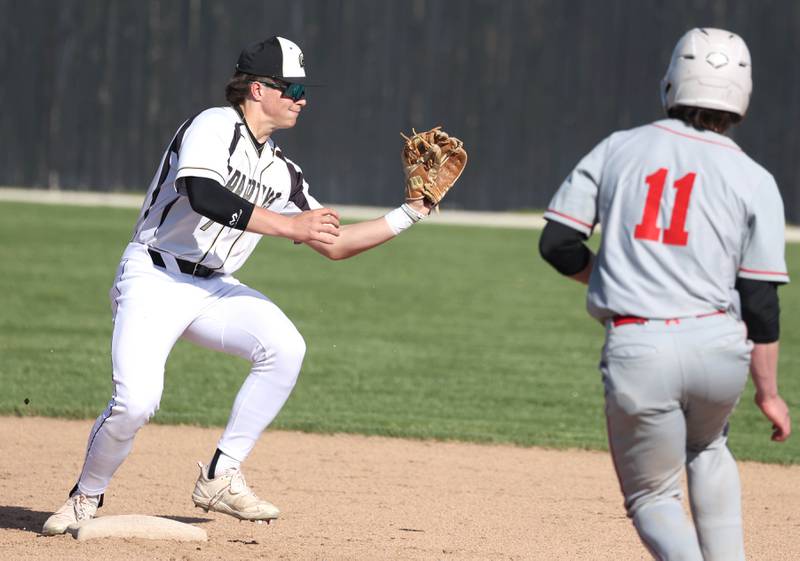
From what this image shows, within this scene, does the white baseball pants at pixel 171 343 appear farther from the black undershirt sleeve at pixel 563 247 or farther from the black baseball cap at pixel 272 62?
the black undershirt sleeve at pixel 563 247

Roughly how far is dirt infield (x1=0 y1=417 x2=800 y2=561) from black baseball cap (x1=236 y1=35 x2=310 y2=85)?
1841 mm

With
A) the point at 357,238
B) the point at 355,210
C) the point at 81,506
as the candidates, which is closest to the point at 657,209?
the point at 357,238

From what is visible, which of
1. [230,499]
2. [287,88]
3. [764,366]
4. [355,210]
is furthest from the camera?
[355,210]

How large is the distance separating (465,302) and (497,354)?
2.45 meters

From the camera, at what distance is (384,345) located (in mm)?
10133

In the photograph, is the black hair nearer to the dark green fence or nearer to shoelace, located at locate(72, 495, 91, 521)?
shoelace, located at locate(72, 495, 91, 521)

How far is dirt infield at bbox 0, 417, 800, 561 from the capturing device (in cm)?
481

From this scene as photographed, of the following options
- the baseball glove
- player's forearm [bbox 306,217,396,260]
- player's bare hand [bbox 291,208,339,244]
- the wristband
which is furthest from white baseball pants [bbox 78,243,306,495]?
the baseball glove

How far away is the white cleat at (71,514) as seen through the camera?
473cm

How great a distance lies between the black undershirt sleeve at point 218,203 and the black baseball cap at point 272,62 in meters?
0.60

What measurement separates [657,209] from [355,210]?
53.7 feet

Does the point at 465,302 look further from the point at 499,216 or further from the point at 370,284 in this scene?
the point at 499,216

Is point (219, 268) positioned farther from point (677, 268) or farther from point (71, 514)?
point (677, 268)

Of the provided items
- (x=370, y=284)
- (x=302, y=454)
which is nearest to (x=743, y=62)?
(x=302, y=454)
